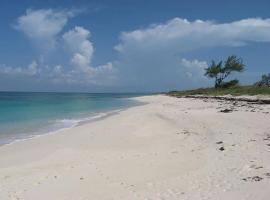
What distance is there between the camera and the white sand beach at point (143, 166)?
8883mm

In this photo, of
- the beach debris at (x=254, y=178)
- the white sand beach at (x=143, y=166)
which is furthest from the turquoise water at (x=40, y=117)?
the beach debris at (x=254, y=178)

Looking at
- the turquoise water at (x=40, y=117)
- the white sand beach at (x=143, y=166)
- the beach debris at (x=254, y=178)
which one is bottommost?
the turquoise water at (x=40, y=117)

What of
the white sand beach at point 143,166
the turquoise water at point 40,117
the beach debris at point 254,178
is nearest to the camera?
the white sand beach at point 143,166

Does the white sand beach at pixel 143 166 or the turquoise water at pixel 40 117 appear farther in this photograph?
the turquoise water at pixel 40 117

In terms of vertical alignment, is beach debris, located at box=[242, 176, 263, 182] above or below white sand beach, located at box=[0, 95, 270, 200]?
above

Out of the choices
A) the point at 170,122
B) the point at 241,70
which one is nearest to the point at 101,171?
the point at 170,122

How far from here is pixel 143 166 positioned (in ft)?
38.6

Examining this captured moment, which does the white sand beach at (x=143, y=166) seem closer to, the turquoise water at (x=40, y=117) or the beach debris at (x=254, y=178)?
the beach debris at (x=254, y=178)

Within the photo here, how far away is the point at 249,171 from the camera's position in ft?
32.9

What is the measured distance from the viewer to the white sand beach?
29.1 feet

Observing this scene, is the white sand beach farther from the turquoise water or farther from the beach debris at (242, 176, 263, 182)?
the turquoise water

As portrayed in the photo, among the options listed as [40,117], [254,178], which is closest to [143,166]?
[254,178]

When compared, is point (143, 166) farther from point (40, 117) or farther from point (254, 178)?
point (40, 117)

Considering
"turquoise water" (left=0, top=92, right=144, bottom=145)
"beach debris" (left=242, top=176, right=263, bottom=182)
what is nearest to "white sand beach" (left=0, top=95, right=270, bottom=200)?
"beach debris" (left=242, top=176, right=263, bottom=182)
